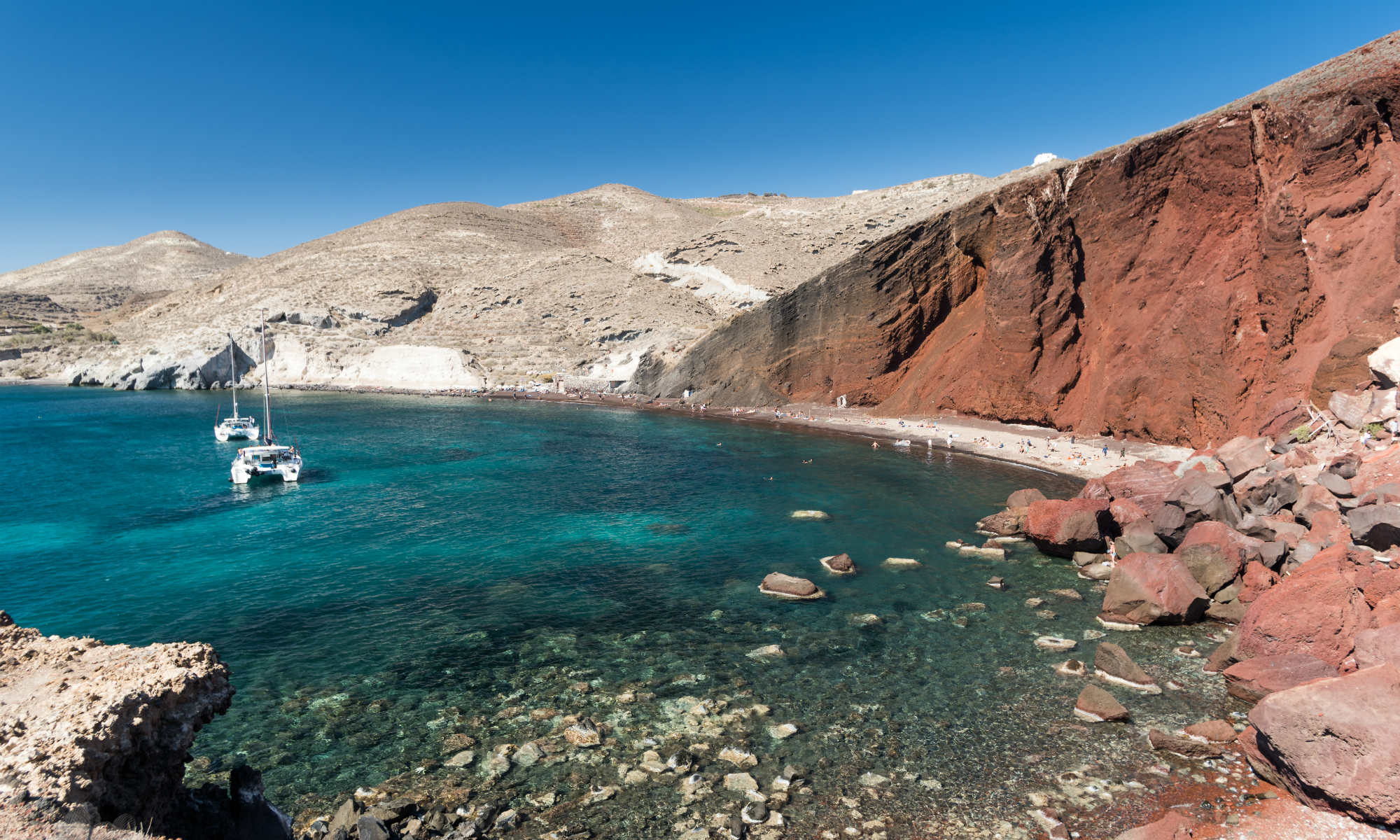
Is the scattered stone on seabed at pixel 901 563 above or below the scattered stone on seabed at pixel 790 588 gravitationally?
above

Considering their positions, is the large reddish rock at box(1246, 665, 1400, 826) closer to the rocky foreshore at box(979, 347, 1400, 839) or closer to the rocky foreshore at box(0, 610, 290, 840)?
the rocky foreshore at box(979, 347, 1400, 839)

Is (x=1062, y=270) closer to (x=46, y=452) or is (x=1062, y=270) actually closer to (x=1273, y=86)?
(x=1273, y=86)

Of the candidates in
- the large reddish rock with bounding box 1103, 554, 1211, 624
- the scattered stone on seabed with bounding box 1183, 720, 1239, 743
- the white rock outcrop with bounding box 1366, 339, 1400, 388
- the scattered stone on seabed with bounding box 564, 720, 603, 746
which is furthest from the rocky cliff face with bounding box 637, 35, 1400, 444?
the scattered stone on seabed with bounding box 564, 720, 603, 746

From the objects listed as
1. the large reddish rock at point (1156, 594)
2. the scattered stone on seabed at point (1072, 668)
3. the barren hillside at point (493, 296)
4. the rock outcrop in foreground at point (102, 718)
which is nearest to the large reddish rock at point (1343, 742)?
the scattered stone on seabed at point (1072, 668)

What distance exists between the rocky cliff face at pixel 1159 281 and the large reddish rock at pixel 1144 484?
30.2 ft

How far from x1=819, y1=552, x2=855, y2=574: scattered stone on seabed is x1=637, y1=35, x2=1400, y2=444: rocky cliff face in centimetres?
2432

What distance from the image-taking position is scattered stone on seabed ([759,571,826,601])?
22531mm

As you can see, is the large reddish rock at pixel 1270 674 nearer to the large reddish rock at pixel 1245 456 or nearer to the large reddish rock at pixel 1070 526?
the large reddish rock at pixel 1070 526

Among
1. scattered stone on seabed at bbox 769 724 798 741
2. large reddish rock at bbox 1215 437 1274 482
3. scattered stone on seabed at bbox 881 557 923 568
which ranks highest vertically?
large reddish rock at bbox 1215 437 1274 482

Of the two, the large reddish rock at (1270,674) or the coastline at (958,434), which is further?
the coastline at (958,434)

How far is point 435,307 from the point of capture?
123938 mm

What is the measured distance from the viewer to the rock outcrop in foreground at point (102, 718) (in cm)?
623

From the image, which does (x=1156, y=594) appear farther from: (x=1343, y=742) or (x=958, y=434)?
(x=958, y=434)

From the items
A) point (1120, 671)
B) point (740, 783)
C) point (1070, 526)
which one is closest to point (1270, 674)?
point (1120, 671)
